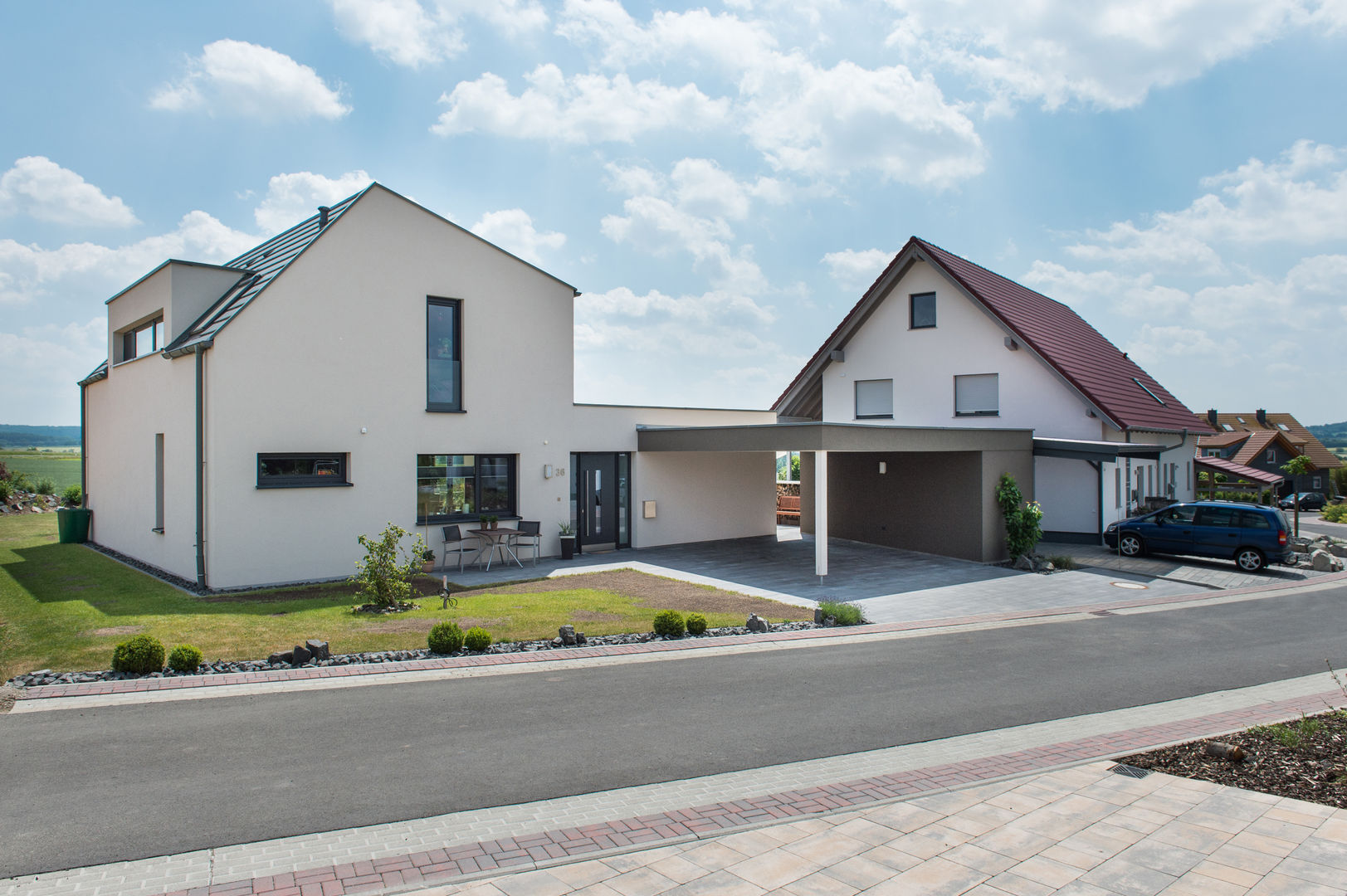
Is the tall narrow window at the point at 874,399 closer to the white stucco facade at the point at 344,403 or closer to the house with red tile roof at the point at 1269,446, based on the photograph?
the white stucco facade at the point at 344,403

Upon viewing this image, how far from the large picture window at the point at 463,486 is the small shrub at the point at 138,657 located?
23.7 ft

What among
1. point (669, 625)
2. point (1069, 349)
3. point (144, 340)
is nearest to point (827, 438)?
point (669, 625)

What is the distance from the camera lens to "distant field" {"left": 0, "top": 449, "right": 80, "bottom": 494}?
31922 millimetres

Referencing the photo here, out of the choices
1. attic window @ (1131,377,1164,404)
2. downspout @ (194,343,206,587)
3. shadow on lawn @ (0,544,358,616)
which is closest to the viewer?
shadow on lawn @ (0,544,358,616)

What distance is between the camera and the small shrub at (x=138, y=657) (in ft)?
26.1

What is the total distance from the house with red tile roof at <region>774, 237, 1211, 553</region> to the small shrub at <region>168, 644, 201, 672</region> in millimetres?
14193

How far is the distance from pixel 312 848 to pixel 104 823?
1.35m

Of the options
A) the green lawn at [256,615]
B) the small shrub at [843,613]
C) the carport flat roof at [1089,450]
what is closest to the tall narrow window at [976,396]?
the carport flat roof at [1089,450]

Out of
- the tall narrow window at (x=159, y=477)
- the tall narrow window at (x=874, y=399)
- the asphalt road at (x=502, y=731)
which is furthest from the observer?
the tall narrow window at (x=874, y=399)

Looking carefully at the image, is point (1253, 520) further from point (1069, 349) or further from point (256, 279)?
point (256, 279)

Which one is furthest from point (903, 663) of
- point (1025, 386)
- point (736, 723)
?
point (1025, 386)

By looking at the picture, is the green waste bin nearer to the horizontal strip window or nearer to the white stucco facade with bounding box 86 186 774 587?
the white stucco facade with bounding box 86 186 774 587

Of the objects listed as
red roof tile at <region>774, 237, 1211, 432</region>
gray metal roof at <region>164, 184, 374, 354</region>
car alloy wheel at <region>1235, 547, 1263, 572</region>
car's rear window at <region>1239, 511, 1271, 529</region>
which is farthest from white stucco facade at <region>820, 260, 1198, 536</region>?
gray metal roof at <region>164, 184, 374, 354</region>

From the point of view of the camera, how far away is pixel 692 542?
20.0 metres
